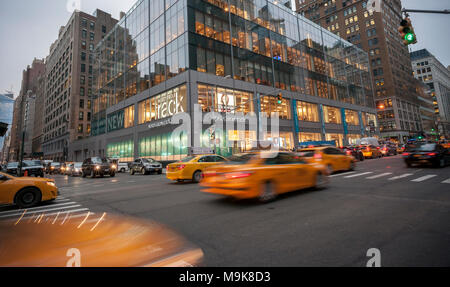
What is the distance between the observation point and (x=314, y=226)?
4129 mm

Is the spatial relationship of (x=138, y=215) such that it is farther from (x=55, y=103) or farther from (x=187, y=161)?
(x=55, y=103)

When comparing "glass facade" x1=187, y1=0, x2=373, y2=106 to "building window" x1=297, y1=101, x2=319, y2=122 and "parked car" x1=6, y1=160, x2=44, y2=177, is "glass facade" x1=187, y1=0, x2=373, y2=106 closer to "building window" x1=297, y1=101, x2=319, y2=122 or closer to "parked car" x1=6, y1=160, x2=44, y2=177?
"building window" x1=297, y1=101, x2=319, y2=122

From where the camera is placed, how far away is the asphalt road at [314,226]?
2.87 m

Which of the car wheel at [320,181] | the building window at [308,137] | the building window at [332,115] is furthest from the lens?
the building window at [332,115]

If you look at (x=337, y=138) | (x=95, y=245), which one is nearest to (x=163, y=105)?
(x=95, y=245)

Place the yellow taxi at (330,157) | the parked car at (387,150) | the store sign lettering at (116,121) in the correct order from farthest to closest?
the store sign lettering at (116,121), the parked car at (387,150), the yellow taxi at (330,157)

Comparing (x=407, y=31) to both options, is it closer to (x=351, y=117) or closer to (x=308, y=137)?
(x=308, y=137)

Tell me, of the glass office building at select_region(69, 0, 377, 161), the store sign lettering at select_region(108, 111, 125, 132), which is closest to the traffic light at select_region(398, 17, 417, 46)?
the glass office building at select_region(69, 0, 377, 161)

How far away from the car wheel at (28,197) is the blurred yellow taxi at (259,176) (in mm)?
6273

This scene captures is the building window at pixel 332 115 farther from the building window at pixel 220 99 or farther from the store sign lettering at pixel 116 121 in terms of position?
the store sign lettering at pixel 116 121

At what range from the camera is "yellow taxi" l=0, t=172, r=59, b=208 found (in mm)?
7180

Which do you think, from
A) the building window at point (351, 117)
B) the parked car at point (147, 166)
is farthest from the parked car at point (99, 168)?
the building window at point (351, 117)

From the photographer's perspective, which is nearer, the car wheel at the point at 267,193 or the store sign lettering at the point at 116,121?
the car wheel at the point at 267,193
